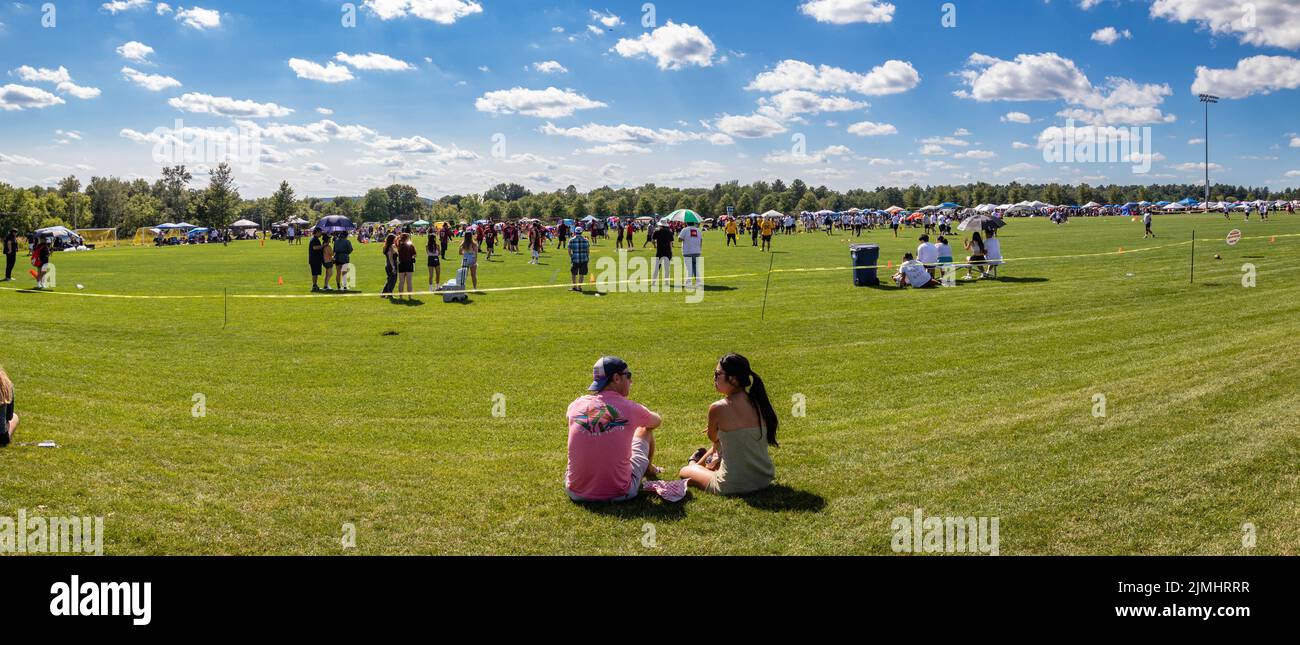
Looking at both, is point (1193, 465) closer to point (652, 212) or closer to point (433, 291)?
point (433, 291)

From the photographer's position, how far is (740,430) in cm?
755

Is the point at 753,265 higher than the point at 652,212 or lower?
lower

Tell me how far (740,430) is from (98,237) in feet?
327

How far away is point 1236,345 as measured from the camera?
1352 cm

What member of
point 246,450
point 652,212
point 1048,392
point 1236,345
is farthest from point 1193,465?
point 652,212

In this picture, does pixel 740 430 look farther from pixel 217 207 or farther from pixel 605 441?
pixel 217 207

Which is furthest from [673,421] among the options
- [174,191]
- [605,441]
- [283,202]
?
[174,191]

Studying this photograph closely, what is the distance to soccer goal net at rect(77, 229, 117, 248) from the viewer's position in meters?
83.9

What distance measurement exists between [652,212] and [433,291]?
164501 mm

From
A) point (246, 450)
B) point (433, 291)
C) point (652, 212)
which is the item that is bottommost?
point (246, 450)

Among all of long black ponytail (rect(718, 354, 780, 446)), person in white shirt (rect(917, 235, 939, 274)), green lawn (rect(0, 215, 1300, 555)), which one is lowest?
green lawn (rect(0, 215, 1300, 555))

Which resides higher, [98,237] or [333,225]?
[98,237]

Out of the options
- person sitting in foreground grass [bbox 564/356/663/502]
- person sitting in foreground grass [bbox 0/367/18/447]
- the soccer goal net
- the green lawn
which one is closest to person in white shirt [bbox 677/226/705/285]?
the green lawn

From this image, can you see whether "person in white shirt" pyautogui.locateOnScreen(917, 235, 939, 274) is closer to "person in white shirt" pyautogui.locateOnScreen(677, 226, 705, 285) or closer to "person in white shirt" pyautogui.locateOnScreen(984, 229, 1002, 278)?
"person in white shirt" pyautogui.locateOnScreen(984, 229, 1002, 278)
